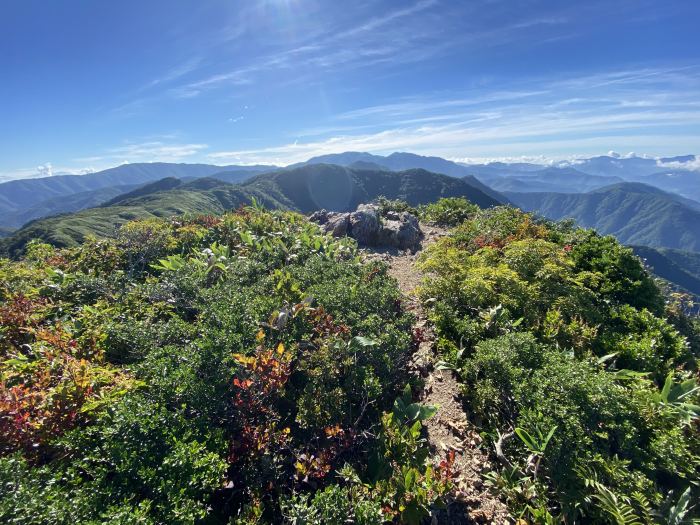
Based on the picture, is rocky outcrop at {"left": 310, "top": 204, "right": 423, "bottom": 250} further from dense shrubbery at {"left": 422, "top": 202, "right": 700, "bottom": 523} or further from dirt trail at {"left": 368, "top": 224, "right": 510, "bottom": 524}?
dirt trail at {"left": 368, "top": 224, "right": 510, "bottom": 524}

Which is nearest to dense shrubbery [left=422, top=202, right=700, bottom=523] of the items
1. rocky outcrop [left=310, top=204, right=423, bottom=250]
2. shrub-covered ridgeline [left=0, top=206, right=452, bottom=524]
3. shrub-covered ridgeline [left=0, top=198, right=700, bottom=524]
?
shrub-covered ridgeline [left=0, top=198, right=700, bottom=524]

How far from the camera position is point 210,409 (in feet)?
13.0

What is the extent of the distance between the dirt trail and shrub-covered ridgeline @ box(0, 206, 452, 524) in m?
0.52

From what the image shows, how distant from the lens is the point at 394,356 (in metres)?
5.49

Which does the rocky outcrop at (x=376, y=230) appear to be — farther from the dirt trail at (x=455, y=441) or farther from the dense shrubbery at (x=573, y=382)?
the dirt trail at (x=455, y=441)

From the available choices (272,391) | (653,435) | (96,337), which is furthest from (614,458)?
(96,337)

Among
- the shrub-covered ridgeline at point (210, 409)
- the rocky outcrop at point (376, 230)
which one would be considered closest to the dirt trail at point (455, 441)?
the shrub-covered ridgeline at point (210, 409)

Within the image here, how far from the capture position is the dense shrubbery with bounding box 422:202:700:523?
3635 millimetres

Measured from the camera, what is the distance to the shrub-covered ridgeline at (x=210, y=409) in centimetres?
301

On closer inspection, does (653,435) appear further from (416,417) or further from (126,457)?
(126,457)

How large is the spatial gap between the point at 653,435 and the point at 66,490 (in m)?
6.54

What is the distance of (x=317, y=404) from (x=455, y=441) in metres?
2.28

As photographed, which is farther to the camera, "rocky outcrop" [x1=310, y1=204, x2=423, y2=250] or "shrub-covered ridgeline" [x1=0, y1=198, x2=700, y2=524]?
"rocky outcrop" [x1=310, y1=204, x2=423, y2=250]

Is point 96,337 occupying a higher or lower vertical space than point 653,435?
higher
